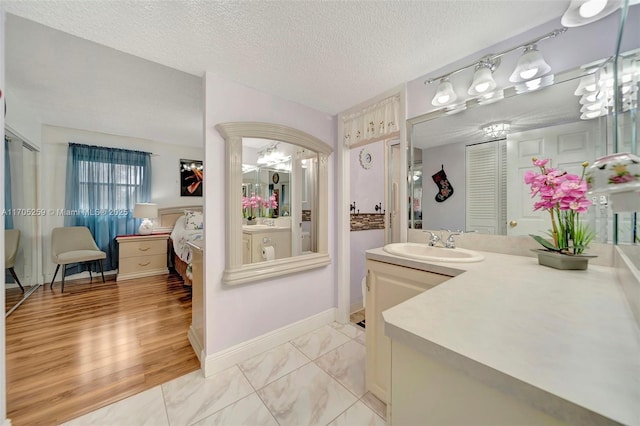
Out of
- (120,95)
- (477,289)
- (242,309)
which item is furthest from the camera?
(120,95)

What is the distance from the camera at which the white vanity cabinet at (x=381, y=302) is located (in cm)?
129

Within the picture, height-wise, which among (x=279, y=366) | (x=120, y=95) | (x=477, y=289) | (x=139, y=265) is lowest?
(x=279, y=366)

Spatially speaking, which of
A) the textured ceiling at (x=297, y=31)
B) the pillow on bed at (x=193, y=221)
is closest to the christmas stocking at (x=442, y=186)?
the textured ceiling at (x=297, y=31)

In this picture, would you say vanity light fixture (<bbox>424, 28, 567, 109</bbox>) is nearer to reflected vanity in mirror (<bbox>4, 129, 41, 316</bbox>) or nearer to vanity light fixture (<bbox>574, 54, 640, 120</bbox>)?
vanity light fixture (<bbox>574, 54, 640, 120</bbox>)

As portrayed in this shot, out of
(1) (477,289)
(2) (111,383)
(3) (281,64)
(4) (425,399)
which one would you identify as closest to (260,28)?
(3) (281,64)

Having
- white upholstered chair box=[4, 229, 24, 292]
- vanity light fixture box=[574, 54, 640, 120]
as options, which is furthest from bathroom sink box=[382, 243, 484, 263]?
white upholstered chair box=[4, 229, 24, 292]

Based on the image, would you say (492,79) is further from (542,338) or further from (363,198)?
(363,198)

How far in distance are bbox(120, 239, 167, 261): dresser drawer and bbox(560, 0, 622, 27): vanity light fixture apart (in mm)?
5172

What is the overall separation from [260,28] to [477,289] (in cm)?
168

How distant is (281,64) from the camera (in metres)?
1.65

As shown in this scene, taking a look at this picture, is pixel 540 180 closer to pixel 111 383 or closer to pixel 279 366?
pixel 279 366

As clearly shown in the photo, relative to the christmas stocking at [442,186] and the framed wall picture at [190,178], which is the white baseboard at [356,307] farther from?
the framed wall picture at [190,178]

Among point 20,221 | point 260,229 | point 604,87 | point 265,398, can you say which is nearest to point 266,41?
point 260,229

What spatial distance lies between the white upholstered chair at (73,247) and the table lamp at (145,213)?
648 mm
